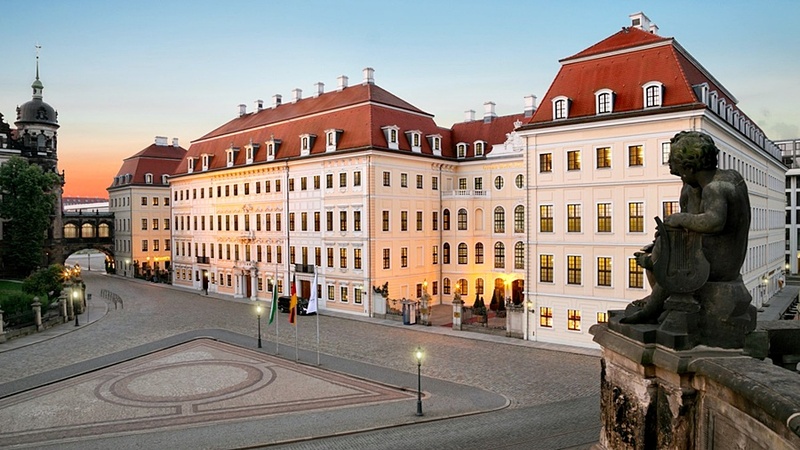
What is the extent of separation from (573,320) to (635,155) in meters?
9.00

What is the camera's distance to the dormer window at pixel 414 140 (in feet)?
144

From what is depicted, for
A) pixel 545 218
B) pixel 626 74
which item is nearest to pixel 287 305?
pixel 545 218

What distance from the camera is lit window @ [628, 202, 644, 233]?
27359 millimetres

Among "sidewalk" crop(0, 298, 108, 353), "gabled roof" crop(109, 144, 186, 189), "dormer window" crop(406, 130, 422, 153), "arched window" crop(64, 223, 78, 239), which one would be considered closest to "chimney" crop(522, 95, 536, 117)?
"dormer window" crop(406, 130, 422, 153)

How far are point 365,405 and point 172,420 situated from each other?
21.0 feet

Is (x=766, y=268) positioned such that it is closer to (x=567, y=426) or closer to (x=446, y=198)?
(x=446, y=198)

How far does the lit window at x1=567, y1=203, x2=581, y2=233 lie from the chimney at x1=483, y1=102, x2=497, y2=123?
21.5 m

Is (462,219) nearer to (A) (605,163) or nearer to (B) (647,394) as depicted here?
(A) (605,163)

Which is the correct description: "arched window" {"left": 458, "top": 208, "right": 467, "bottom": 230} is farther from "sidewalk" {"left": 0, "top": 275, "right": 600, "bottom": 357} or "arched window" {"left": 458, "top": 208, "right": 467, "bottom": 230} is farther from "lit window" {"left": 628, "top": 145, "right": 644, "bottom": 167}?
"lit window" {"left": 628, "top": 145, "right": 644, "bottom": 167}

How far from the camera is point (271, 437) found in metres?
16.5

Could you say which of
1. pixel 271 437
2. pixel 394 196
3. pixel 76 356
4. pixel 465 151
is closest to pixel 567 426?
pixel 271 437

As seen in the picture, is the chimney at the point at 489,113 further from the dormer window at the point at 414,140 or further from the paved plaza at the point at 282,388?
the paved plaza at the point at 282,388

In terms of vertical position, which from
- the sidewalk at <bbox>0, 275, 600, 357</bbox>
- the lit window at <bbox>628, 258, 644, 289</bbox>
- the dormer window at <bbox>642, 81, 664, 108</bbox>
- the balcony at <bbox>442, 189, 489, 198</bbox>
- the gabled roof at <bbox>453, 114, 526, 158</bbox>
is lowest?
the sidewalk at <bbox>0, 275, 600, 357</bbox>

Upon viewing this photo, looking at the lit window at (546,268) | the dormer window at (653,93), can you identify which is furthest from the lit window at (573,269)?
the dormer window at (653,93)
